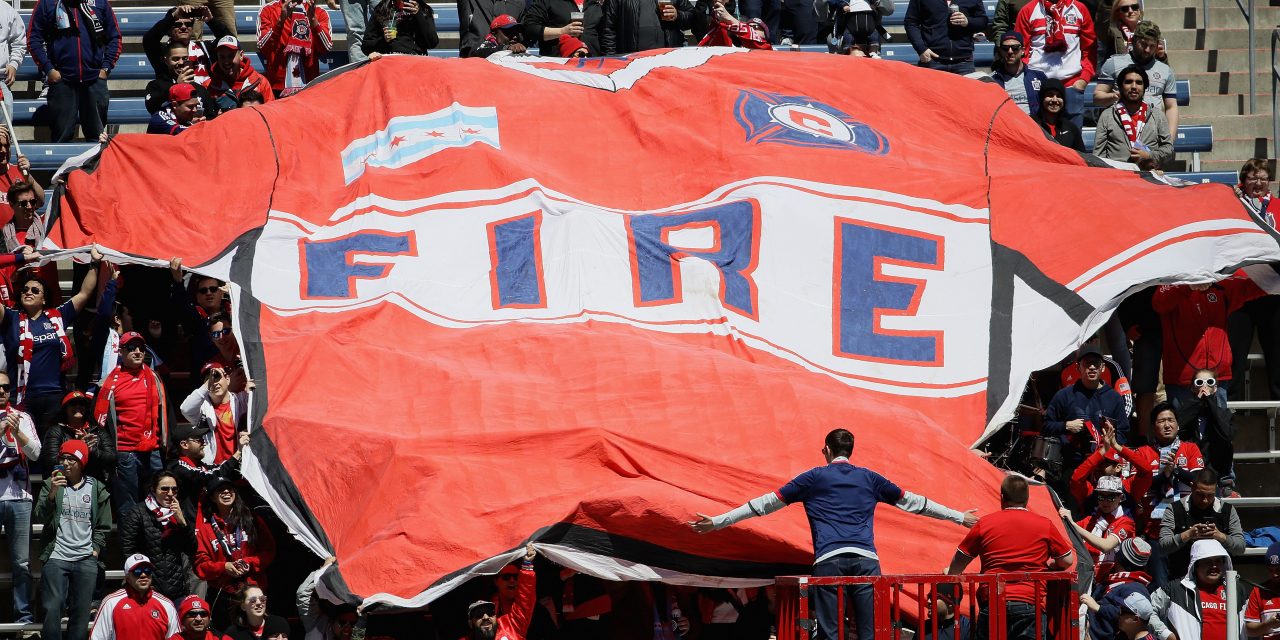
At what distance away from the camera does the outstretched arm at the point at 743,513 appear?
10.4 meters

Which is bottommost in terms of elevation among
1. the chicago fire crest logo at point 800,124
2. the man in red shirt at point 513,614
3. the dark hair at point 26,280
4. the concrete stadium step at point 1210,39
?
the man in red shirt at point 513,614

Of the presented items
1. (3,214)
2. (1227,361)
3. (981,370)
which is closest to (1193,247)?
(1227,361)

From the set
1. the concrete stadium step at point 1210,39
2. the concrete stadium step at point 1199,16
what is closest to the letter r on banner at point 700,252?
the concrete stadium step at point 1210,39

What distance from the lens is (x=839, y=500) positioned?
10.3 meters

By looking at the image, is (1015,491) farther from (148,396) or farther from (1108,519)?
(148,396)

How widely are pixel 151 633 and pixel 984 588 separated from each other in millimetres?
5194

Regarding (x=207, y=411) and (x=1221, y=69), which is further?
(x=1221, y=69)

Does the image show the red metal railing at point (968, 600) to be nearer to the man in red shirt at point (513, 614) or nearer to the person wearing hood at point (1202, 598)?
the man in red shirt at point (513, 614)

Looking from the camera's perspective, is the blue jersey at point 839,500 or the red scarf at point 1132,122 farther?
the red scarf at point 1132,122

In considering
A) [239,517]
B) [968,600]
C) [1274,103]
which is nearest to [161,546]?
[239,517]

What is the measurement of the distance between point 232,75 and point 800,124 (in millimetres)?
4820

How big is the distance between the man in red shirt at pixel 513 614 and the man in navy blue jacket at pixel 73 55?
309 inches

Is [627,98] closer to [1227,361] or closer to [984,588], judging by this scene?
[1227,361]

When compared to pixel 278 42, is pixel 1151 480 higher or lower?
lower
